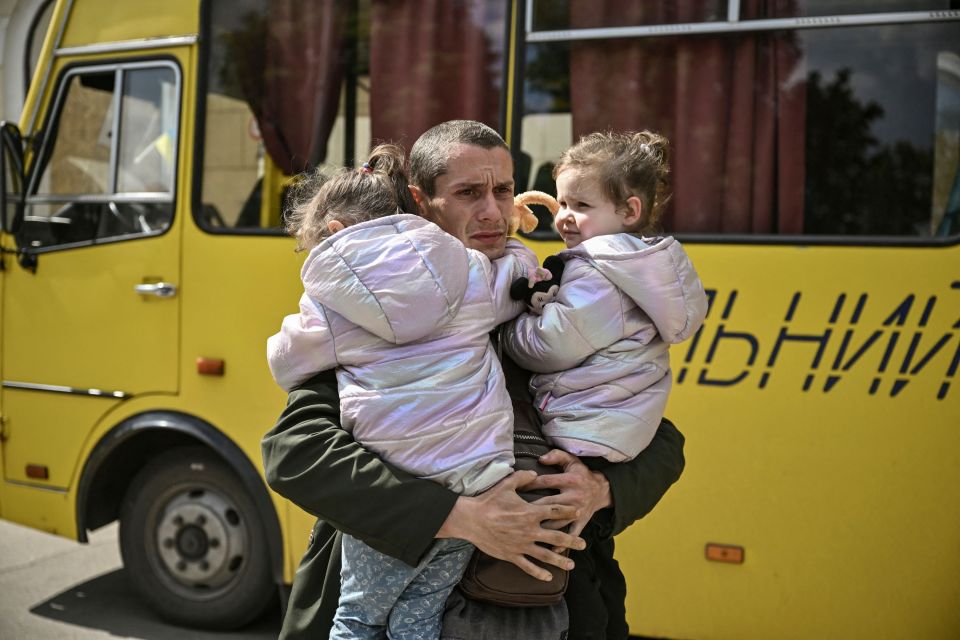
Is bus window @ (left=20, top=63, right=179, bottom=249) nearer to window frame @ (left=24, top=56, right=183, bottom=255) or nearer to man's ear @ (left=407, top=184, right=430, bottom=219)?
window frame @ (left=24, top=56, right=183, bottom=255)

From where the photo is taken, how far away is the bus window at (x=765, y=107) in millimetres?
3428

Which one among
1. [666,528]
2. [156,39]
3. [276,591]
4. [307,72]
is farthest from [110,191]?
[666,528]

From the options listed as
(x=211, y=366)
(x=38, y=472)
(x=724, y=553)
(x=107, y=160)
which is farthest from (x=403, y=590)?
(x=38, y=472)

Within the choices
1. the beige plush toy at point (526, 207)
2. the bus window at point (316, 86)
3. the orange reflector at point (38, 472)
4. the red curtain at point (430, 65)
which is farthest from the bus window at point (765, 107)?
the orange reflector at point (38, 472)

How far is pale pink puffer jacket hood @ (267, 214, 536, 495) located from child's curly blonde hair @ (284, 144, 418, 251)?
7 centimetres

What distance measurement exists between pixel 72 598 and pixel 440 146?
13.0 ft

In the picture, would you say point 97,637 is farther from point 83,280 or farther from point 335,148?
point 335,148

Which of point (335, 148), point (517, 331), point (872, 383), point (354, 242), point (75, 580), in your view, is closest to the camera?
point (354, 242)

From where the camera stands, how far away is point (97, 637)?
15.0 ft

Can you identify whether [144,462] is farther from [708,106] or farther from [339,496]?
[339,496]

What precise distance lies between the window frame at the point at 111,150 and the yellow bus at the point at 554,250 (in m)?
0.01

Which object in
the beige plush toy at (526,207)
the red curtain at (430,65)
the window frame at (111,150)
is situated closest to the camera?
the beige plush toy at (526,207)

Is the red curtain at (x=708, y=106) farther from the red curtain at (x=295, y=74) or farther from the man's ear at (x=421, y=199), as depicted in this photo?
the man's ear at (x=421, y=199)

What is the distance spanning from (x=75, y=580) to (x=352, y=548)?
410 centimetres
